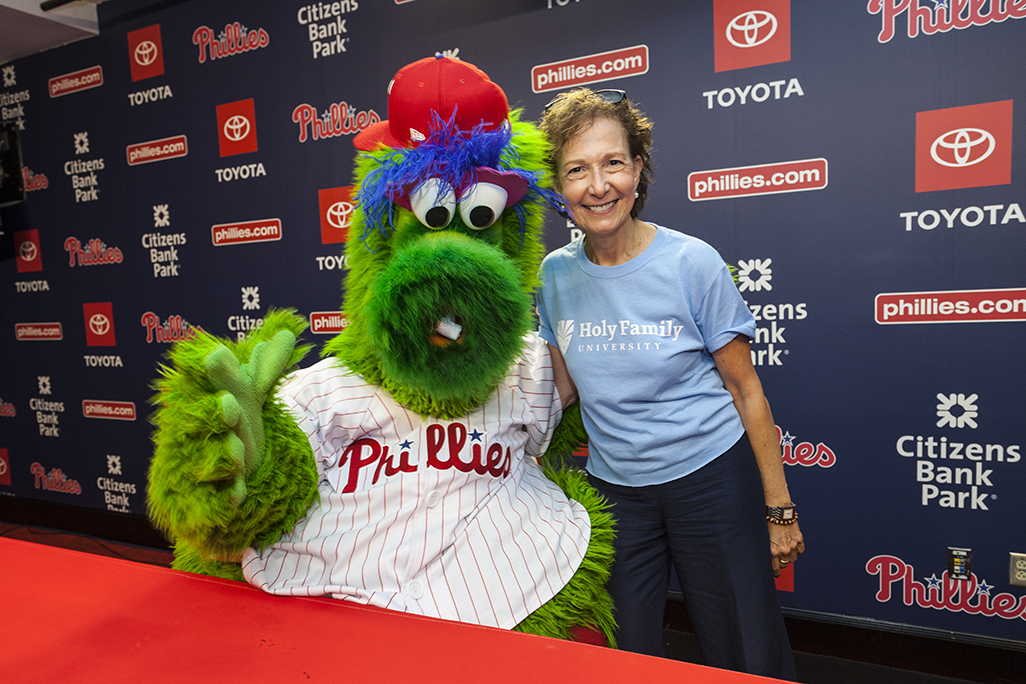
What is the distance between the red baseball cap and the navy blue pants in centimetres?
79

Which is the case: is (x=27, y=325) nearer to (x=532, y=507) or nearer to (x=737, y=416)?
(x=532, y=507)

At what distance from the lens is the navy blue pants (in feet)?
3.86

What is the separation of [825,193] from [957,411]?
81 cm

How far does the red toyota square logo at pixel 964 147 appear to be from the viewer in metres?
1.71

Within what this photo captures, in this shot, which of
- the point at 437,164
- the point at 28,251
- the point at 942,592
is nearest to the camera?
the point at 437,164

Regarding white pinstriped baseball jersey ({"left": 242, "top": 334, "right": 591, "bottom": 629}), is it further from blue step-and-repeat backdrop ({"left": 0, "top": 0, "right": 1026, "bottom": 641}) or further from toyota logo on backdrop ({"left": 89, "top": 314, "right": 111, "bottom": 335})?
toyota logo on backdrop ({"left": 89, "top": 314, "right": 111, "bottom": 335})

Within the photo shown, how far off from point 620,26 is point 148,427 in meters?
3.12

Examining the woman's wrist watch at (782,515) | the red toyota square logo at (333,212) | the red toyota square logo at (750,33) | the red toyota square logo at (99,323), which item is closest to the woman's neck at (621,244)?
the woman's wrist watch at (782,515)

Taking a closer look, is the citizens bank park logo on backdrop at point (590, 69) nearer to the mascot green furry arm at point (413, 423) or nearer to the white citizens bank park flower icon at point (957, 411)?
the mascot green furry arm at point (413, 423)

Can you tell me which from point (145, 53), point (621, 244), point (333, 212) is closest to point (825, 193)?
point (621, 244)

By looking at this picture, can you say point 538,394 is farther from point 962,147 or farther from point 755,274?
point 962,147

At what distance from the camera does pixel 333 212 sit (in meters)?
2.65

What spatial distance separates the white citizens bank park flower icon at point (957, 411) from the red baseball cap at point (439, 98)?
174 cm

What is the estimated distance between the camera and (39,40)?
3.11 metres
